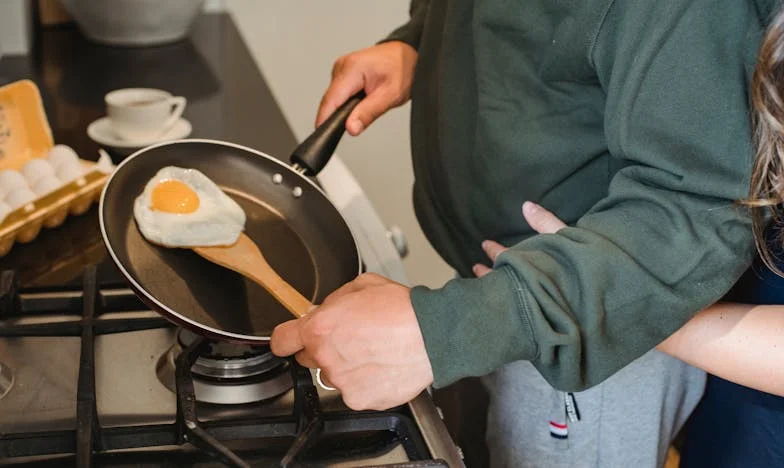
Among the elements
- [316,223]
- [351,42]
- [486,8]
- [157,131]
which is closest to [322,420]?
[316,223]

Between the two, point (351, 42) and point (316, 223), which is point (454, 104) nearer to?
point (316, 223)

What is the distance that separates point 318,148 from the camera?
3.05ft

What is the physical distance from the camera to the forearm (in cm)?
74

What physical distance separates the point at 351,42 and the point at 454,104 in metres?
1.02

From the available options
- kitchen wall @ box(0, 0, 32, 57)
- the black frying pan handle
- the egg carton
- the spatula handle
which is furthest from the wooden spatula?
kitchen wall @ box(0, 0, 32, 57)

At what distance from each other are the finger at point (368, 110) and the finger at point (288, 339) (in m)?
0.32

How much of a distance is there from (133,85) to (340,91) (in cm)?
51

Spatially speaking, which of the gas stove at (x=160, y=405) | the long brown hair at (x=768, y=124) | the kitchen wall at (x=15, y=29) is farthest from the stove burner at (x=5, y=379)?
the kitchen wall at (x=15, y=29)

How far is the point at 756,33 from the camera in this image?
643 mm

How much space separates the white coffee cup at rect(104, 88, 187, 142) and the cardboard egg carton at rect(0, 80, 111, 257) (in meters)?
0.08

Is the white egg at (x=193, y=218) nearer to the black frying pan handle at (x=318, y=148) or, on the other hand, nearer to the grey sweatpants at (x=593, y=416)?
the black frying pan handle at (x=318, y=148)

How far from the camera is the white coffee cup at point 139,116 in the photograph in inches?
46.8

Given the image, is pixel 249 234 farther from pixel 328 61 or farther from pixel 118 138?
pixel 328 61

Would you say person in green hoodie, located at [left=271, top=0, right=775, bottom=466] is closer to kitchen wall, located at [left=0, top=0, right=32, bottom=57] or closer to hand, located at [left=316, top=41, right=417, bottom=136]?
hand, located at [left=316, top=41, right=417, bottom=136]
